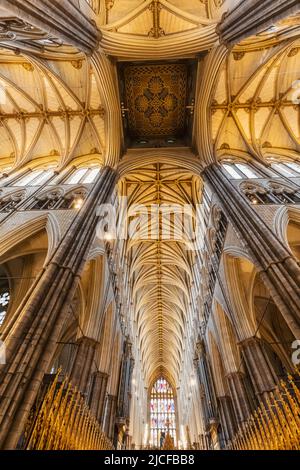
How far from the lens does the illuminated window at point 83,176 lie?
1344 cm

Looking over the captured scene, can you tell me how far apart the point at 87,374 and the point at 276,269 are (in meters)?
7.41

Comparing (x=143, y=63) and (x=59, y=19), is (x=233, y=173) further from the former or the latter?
(x=59, y=19)

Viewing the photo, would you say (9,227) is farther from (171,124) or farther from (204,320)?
(204,320)

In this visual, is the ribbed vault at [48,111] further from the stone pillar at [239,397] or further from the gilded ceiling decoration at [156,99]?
the stone pillar at [239,397]

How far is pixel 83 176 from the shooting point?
1395 centimetres

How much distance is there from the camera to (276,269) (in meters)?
7.43

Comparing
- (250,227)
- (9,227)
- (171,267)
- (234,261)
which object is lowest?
(250,227)

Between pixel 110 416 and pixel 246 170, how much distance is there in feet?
48.8

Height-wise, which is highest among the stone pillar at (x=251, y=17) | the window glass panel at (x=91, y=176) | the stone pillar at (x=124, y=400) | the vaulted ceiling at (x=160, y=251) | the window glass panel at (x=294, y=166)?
the vaulted ceiling at (x=160, y=251)

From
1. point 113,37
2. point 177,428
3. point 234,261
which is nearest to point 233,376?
point 234,261

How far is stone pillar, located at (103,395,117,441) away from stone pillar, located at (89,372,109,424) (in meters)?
1.90

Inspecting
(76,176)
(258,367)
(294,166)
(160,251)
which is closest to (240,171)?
(294,166)

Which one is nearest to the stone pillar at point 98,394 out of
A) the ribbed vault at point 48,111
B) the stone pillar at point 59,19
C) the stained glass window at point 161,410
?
the ribbed vault at point 48,111

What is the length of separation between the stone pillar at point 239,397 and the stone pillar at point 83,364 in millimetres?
5934
